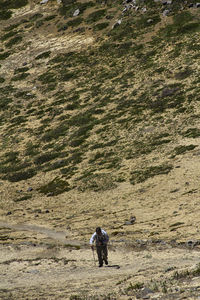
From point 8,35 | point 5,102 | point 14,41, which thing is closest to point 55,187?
point 5,102

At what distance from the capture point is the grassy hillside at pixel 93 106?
141ft

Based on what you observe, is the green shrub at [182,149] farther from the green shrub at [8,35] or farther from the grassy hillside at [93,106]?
the green shrub at [8,35]

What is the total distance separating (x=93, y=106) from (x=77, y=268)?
4062 cm

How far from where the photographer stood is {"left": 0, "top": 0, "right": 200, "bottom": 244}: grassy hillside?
42844mm

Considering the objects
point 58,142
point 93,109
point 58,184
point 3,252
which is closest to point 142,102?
point 93,109

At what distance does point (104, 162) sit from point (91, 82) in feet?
89.1

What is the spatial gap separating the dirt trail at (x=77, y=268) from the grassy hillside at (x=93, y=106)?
4.22 metres

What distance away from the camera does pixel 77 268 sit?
26.9 metres

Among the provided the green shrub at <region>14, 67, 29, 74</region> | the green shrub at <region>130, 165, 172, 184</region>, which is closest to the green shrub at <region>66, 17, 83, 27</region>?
the green shrub at <region>14, 67, 29, 74</region>

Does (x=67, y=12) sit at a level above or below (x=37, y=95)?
above

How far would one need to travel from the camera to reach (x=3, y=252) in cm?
3253

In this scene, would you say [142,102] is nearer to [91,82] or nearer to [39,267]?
[91,82]

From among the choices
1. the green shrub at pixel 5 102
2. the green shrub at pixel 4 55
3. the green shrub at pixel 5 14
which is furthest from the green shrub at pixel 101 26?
the green shrub at pixel 5 14

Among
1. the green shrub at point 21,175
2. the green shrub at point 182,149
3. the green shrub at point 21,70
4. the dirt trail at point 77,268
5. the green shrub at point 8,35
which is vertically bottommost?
the green shrub at point 21,175
